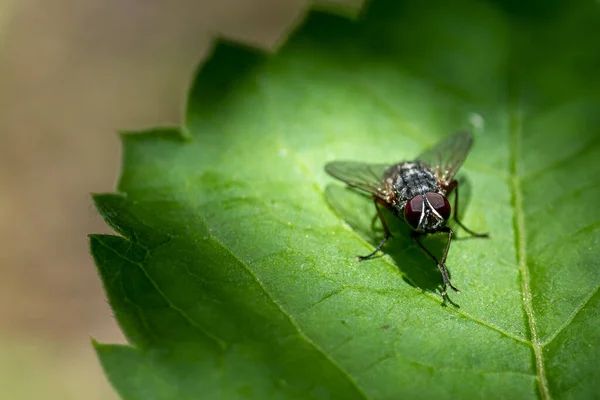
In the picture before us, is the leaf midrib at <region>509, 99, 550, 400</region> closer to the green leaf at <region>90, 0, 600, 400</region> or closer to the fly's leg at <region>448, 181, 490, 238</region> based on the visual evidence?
→ the green leaf at <region>90, 0, 600, 400</region>

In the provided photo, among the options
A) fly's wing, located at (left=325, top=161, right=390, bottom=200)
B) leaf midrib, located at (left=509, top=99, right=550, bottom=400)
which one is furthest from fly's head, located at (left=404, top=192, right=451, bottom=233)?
leaf midrib, located at (left=509, top=99, right=550, bottom=400)

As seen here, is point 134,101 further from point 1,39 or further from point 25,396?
point 25,396

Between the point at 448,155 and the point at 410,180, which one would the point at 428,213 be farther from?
the point at 448,155

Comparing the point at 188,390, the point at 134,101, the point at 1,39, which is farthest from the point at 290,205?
the point at 1,39

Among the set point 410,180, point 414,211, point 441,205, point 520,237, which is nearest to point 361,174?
point 410,180

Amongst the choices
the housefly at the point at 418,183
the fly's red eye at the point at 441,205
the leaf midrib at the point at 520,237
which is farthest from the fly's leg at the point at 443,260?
the leaf midrib at the point at 520,237

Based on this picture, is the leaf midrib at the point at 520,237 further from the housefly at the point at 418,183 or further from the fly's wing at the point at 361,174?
the fly's wing at the point at 361,174
